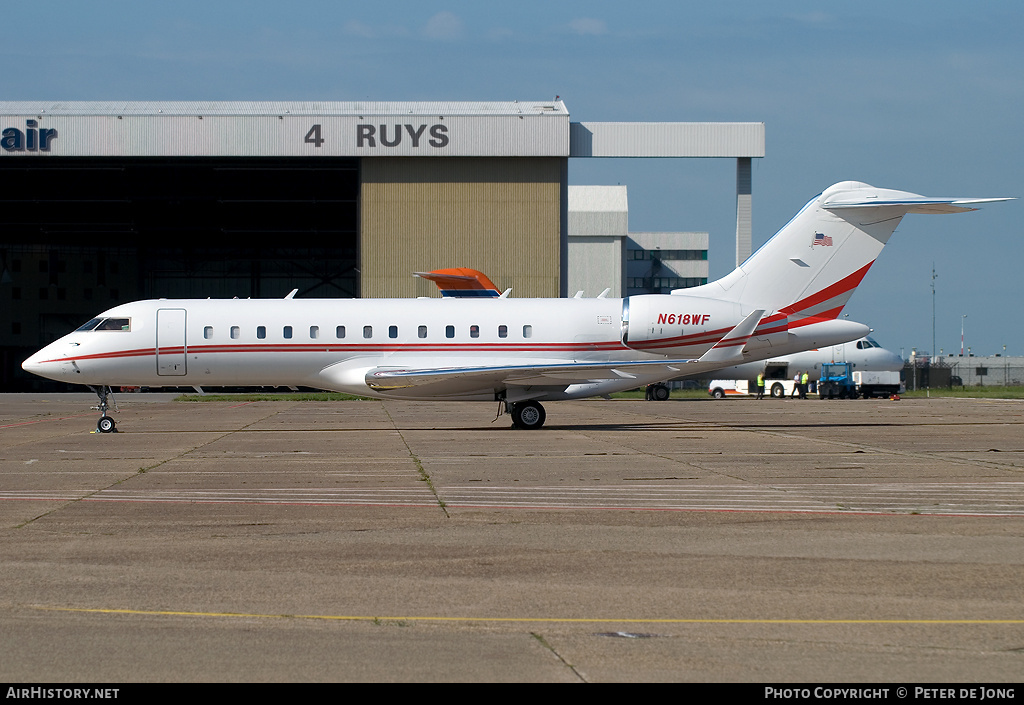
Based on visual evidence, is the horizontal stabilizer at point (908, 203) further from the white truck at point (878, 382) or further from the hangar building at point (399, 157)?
the white truck at point (878, 382)

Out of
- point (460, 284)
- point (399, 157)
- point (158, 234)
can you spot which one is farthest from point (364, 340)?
point (158, 234)

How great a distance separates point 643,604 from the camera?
6504mm

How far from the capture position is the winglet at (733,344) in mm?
23000

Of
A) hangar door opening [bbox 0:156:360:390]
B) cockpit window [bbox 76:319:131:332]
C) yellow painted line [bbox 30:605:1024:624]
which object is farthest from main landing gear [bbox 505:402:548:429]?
hangar door opening [bbox 0:156:360:390]

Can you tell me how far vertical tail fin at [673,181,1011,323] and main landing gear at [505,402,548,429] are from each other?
5.29 metres

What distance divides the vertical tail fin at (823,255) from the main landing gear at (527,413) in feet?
17.3

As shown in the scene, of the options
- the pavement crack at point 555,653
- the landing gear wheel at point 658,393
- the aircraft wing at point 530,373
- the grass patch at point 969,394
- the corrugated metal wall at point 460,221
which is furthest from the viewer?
the grass patch at point 969,394

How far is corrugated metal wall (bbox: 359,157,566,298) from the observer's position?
51.4m

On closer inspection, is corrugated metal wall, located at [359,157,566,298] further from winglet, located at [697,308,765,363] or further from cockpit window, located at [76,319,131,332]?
winglet, located at [697,308,765,363]

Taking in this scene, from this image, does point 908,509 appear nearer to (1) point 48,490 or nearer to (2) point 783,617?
(2) point 783,617

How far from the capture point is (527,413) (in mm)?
23656

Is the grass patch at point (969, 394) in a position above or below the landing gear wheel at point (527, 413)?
below

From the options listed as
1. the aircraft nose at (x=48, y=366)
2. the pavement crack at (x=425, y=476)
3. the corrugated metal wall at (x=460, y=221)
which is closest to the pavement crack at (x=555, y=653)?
the pavement crack at (x=425, y=476)

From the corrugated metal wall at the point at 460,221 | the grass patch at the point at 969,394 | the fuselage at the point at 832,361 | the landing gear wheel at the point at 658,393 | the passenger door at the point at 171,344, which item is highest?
the corrugated metal wall at the point at 460,221
